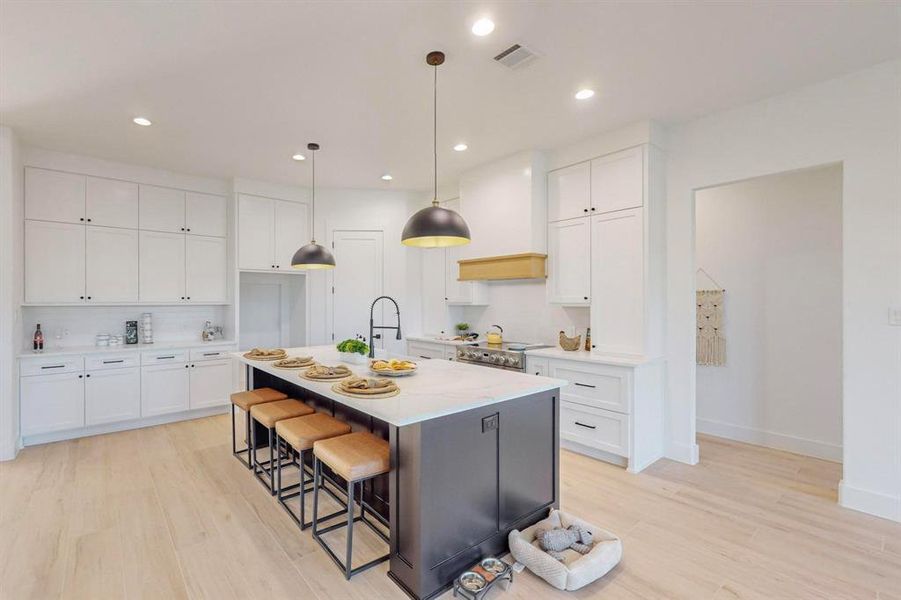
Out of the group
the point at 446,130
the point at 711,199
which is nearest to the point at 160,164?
the point at 446,130

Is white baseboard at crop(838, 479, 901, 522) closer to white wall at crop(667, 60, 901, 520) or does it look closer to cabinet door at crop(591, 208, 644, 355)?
white wall at crop(667, 60, 901, 520)

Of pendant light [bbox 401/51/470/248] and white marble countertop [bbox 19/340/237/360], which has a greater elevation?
pendant light [bbox 401/51/470/248]

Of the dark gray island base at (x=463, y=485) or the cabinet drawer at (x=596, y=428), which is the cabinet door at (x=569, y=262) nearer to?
the cabinet drawer at (x=596, y=428)

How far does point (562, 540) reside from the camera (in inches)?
86.8

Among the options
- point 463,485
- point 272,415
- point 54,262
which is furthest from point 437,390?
point 54,262

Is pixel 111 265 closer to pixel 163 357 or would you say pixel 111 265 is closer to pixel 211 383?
pixel 163 357

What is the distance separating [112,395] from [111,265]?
1.37 meters

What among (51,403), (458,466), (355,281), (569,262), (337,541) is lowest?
(337,541)

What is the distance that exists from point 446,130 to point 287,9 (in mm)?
1766

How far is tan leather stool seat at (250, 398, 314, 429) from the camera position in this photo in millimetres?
2932

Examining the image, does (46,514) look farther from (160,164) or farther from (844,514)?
(844,514)

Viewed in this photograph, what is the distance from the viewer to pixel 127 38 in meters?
2.40

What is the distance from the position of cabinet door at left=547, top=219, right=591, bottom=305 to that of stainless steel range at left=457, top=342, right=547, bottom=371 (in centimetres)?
62

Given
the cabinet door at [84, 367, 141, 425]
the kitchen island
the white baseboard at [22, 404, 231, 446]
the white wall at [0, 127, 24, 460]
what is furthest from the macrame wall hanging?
the white wall at [0, 127, 24, 460]
